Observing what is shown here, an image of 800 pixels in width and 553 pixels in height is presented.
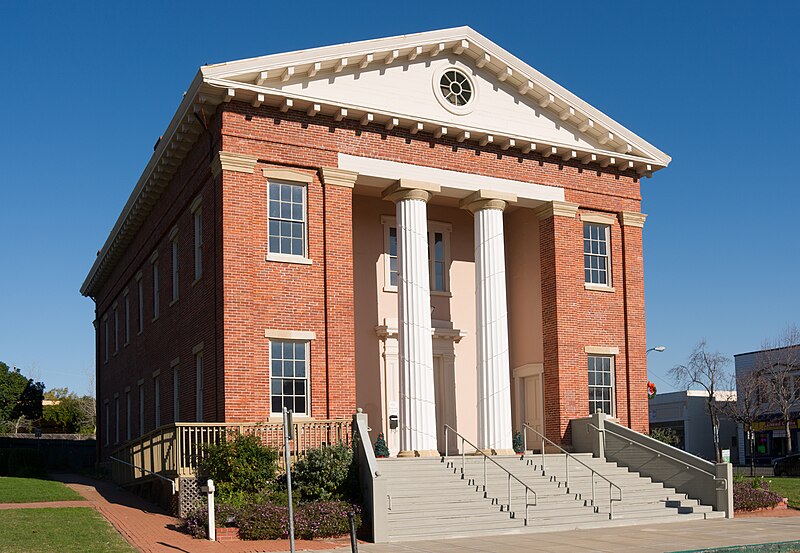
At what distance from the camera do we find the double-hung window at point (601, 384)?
27.9m

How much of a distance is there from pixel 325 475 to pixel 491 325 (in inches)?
310

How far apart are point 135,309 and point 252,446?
16155 millimetres

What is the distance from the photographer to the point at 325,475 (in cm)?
2023

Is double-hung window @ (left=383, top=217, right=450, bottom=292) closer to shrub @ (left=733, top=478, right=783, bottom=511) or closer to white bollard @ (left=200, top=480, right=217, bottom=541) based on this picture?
shrub @ (left=733, top=478, right=783, bottom=511)

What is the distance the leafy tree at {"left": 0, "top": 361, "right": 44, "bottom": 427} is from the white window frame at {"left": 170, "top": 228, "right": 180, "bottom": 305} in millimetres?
31325

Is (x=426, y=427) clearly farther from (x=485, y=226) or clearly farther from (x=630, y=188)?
(x=630, y=188)

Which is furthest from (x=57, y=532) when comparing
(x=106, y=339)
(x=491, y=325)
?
(x=106, y=339)

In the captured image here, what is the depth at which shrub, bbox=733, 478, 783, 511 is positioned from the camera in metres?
23.8

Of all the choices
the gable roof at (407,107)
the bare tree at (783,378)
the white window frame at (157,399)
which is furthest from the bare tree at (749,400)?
the white window frame at (157,399)

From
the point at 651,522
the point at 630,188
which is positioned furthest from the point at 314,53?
the point at 651,522

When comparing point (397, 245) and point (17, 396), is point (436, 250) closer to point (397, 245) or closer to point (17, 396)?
point (397, 245)

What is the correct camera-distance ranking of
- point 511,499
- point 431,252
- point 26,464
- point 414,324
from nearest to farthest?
point 511,499, point 414,324, point 431,252, point 26,464

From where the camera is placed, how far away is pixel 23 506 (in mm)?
22109

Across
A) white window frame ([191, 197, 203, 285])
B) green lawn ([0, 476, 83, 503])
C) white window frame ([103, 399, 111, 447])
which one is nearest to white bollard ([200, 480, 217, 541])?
green lawn ([0, 476, 83, 503])
